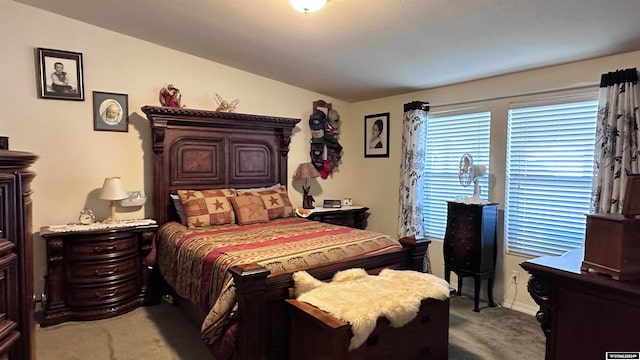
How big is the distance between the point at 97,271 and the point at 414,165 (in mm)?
3288

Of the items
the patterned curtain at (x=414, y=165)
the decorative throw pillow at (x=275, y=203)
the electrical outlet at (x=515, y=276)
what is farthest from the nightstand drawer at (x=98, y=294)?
the electrical outlet at (x=515, y=276)

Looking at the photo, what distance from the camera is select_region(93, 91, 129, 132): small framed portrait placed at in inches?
141

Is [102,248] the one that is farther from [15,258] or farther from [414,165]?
[414,165]

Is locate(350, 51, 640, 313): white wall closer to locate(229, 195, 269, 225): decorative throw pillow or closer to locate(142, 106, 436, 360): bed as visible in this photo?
locate(142, 106, 436, 360): bed

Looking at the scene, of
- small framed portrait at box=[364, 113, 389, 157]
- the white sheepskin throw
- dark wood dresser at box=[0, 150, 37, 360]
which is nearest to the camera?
dark wood dresser at box=[0, 150, 37, 360]

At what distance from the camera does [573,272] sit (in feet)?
4.71

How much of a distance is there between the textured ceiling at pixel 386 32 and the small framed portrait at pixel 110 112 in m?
0.65

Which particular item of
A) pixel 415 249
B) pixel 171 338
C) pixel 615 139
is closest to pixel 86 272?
pixel 171 338

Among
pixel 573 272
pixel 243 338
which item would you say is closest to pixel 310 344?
pixel 243 338

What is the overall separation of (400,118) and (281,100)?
1.51 metres

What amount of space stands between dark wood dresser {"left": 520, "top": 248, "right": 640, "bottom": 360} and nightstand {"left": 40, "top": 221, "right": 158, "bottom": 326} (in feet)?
10.5

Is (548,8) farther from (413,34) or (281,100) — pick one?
(281,100)

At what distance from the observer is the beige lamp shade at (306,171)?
15.2 ft

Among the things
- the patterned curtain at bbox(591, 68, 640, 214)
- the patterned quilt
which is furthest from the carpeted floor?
the patterned curtain at bbox(591, 68, 640, 214)
